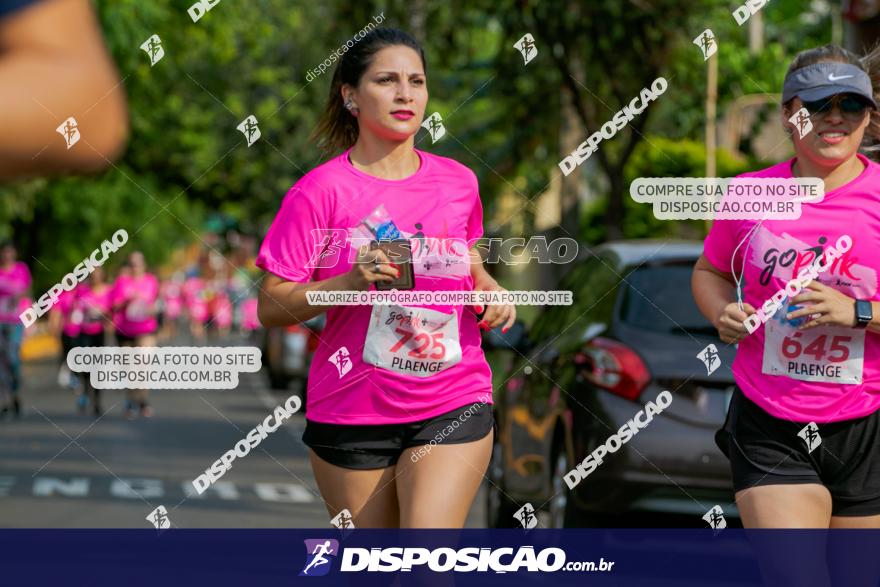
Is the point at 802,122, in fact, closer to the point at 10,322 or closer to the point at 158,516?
the point at 158,516

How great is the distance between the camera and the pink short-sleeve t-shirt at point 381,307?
4.39m

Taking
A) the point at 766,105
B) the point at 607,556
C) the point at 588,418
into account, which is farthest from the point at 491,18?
the point at 607,556

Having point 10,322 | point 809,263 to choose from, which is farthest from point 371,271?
point 10,322

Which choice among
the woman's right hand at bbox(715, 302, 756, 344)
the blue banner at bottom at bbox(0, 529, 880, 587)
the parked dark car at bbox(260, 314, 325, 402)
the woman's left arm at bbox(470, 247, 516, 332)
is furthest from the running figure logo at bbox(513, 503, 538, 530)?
the parked dark car at bbox(260, 314, 325, 402)

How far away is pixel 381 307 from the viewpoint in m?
4.47

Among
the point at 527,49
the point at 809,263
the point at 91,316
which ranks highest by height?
the point at 91,316

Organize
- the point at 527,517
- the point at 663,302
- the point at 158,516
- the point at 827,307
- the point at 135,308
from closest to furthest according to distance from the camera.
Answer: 1. the point at 827,307
2. the point at 663,302
3. the point at 527,517
4. the point at 158,516
5. the point at 135,308

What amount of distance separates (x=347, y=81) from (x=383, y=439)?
1046mm

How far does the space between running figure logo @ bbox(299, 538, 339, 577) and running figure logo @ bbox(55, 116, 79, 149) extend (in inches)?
126

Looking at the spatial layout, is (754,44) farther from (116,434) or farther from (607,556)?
(607,556)

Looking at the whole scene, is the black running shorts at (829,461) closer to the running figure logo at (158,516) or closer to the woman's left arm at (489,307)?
the woman's left arm at (489,307)

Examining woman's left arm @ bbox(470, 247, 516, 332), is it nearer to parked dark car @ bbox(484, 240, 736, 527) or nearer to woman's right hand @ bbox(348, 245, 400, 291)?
woman's right hand @ bbox(348, 245, 400, 291)

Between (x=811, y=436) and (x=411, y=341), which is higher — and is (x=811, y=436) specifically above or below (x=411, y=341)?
below

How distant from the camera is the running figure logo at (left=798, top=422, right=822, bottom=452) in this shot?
4168 mm
